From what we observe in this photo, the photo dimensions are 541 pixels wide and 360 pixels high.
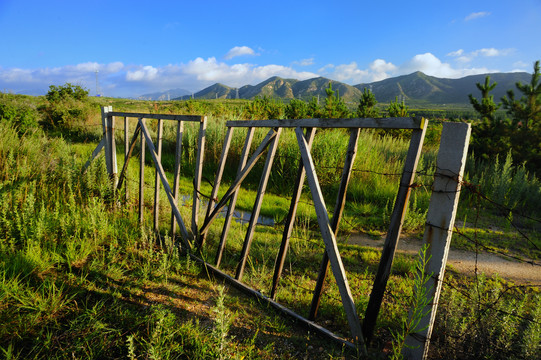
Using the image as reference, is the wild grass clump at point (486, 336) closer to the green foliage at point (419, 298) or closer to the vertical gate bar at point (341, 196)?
the green foliage at point (419, 298)

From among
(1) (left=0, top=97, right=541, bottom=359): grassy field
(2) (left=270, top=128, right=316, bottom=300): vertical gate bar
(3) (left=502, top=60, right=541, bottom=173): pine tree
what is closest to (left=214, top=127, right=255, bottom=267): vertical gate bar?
(1) (left=0, top=97, right=541, bottom=359): grassy field

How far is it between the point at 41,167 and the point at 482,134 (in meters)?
12.5

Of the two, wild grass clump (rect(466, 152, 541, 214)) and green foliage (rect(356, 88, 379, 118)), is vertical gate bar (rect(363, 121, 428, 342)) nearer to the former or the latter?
wild grass clump (rect(466, 152, 541, 214))

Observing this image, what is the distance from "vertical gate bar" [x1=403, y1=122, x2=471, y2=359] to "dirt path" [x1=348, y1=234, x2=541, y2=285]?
7.62 feet

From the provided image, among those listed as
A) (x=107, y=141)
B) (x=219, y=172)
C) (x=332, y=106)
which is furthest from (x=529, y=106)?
(x=107, y=141)

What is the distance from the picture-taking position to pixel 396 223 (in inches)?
76.8

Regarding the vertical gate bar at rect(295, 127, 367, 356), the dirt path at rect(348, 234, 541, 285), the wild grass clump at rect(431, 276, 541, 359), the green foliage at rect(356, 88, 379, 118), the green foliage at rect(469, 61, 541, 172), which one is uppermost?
the green foliage at rect(356, 88, 379, 118)

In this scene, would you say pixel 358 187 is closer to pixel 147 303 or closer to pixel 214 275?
pixel 214 275

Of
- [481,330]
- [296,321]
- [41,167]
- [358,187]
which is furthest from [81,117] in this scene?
[481,330]

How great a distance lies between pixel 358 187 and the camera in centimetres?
717

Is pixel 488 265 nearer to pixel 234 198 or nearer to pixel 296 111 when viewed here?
pixel 234 198

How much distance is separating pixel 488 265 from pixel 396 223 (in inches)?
122

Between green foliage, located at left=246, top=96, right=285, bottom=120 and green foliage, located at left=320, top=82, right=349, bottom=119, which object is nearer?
green foliage, located at left=246, top=96, right=285, bottom=120

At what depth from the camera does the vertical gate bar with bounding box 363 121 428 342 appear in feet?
6.02
